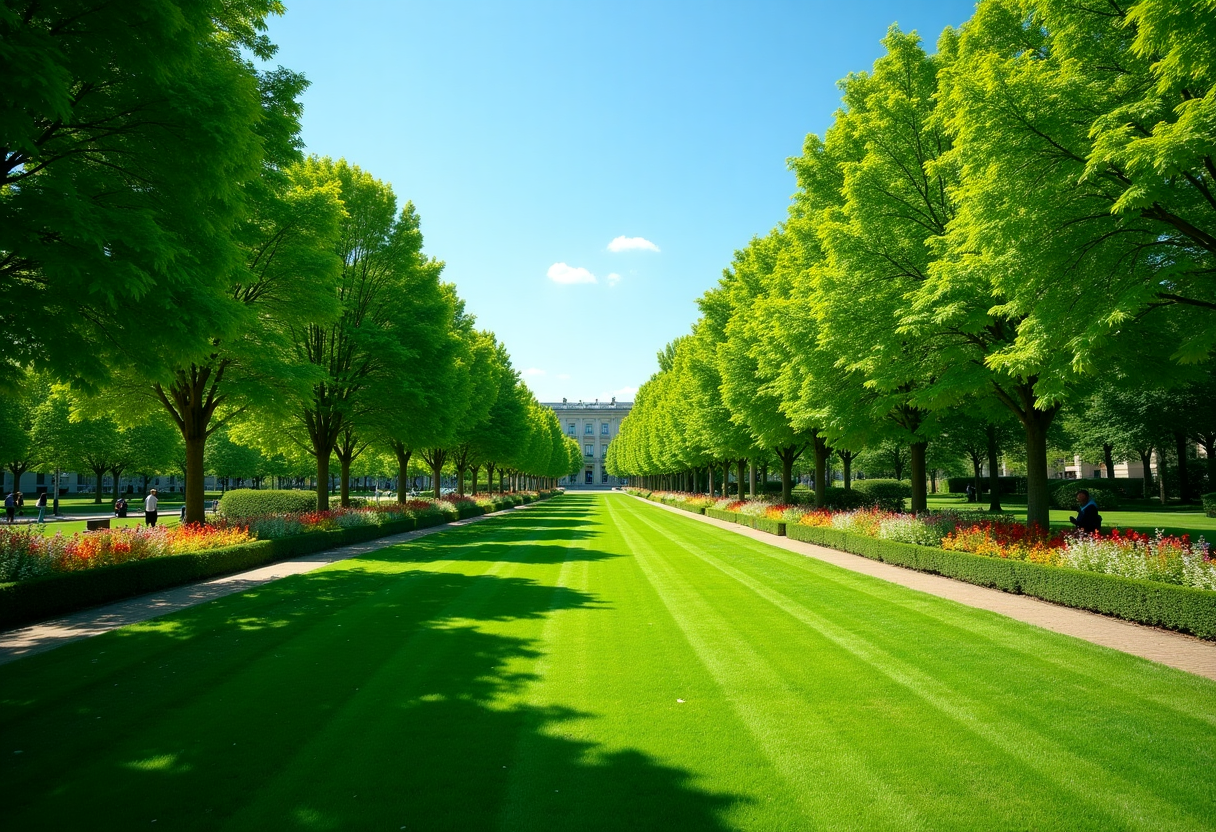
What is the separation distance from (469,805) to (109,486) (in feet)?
312

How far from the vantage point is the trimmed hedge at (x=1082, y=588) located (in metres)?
8.14

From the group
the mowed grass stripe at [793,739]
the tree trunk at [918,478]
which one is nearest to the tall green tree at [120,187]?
the mowed grass stripe at [793,739]

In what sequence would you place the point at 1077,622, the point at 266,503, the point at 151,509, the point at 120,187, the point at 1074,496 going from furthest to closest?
the point at 1074,496
the point at 266,503
the point at 151,509
the point at 1077,622
the point at 120,187

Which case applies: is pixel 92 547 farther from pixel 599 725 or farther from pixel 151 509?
pixel 151 509

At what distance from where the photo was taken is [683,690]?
250 inches

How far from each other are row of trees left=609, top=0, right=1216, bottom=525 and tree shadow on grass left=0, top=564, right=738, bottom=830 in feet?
28.8

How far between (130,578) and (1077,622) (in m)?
15.0

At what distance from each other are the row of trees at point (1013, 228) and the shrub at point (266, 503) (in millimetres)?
20612

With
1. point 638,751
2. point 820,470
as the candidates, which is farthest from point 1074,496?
point 638,751

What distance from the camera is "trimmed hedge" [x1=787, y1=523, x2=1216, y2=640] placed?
814 centimetres

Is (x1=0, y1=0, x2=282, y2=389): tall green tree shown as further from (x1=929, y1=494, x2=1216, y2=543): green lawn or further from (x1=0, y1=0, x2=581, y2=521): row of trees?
(x1=929, y1=494, x2=1216, y2=543): green lawn

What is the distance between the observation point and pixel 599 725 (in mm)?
5469

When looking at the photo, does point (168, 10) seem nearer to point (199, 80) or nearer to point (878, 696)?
point (199, 80)

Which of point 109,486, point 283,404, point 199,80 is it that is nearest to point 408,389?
point 283,404
